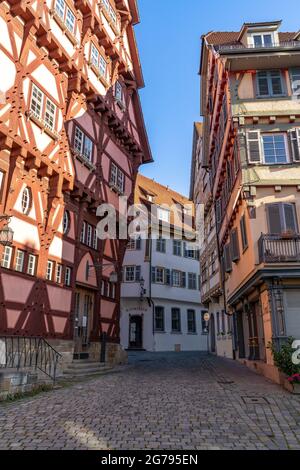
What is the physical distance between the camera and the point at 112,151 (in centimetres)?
1855

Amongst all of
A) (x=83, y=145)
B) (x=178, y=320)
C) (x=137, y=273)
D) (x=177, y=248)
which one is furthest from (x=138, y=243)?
(x=83, y=145)

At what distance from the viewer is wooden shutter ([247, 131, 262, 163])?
1435 cm

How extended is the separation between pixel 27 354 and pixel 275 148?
1125 cm

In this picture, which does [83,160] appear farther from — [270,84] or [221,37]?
[221,37]

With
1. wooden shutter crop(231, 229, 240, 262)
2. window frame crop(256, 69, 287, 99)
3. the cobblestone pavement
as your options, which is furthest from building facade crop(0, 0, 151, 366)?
window frame crop(256, 69, 287, 99)

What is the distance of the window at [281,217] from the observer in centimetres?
1342

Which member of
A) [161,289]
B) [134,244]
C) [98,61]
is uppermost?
[98,61]

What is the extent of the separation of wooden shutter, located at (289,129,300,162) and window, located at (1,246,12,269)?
33.9 ft

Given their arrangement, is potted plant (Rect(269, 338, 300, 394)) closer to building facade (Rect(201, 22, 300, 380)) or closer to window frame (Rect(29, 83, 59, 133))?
building facade (Rect(201, 22, 300, 380))

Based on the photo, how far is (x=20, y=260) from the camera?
11516 millimetres

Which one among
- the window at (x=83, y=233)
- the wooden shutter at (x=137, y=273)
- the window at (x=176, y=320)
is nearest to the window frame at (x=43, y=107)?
the window at (x=83, y=233)

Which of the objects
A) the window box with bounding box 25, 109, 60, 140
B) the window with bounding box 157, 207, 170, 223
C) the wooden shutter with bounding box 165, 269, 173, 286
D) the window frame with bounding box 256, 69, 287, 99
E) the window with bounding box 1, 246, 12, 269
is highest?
the window with bounding box 157, 207, 170, 223

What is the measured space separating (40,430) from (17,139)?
26.6ft

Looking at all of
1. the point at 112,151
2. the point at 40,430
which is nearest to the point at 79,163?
the point at 112,151
